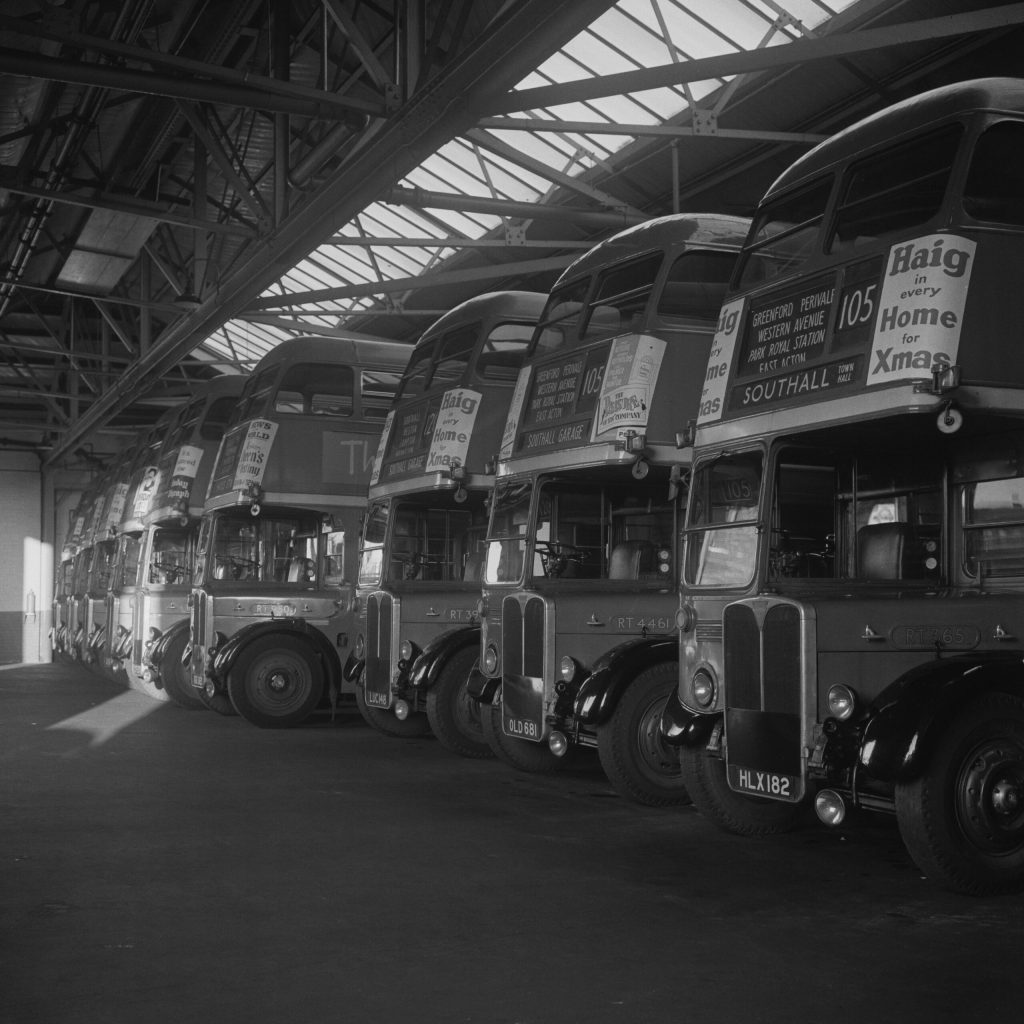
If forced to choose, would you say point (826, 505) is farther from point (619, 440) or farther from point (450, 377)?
point (450, 377)

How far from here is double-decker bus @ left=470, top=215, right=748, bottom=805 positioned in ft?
28.2

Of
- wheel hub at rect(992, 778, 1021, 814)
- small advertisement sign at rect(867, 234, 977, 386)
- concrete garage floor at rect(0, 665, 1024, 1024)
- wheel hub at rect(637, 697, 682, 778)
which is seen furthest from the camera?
Answer: wheel hub at rect(637, 697, 682, 778)

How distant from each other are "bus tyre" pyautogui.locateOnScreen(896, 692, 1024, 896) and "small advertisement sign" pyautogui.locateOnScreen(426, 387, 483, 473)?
6002 mm

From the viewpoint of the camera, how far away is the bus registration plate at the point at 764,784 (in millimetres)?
6391

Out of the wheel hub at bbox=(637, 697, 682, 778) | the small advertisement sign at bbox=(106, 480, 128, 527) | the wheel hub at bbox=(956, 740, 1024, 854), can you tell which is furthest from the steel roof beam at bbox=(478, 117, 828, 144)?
the small advertisement sign at bbox=(106, 480, 128, 527)

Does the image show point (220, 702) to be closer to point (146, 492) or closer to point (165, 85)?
point (146, 492)

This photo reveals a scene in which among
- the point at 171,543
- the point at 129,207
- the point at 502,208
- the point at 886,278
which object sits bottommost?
the point at 171,543

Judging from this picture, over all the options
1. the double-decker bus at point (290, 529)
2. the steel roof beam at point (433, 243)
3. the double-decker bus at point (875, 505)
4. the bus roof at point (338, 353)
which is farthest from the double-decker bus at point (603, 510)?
the bus roof at point (338, 353)

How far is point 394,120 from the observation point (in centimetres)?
963

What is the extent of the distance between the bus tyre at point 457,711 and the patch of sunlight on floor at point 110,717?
353 centimetres

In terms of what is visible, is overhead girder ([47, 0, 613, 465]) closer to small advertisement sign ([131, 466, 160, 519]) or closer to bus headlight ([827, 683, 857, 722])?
small advertisement sign ([131, 466, 160, 519])

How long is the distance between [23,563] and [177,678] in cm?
1863

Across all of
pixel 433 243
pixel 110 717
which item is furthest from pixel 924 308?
pixel 110 717

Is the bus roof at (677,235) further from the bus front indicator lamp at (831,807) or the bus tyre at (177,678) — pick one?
the bus tyre at (177,678)
